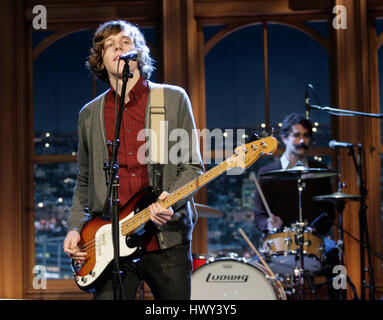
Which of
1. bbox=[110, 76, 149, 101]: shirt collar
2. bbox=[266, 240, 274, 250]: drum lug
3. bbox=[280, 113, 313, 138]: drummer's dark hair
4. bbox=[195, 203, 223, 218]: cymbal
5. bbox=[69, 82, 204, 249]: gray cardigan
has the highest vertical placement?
bbox=[280, 113, 313, 138]: drummer's dark hair

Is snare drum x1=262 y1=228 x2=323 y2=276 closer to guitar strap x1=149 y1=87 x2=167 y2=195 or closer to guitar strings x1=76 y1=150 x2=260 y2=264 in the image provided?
guitar strings x1=76 y1=150 x2=260 y2=264

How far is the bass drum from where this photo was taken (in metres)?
3.82

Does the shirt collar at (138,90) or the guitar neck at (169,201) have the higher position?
the shirt collar at (138,90)

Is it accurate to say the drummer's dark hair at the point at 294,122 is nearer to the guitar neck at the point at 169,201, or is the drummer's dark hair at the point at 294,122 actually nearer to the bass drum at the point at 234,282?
the bass drum at the point at 234,282

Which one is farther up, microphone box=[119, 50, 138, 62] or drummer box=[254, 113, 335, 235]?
microphone box=[119, 50, 138, 62]

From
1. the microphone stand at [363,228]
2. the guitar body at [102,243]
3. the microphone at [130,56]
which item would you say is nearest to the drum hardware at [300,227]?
the microphone stand at [363,228]

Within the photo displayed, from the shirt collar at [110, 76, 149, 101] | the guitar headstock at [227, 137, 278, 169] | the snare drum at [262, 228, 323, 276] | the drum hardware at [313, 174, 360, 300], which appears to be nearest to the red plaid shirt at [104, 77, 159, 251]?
the shirt collar at [110, 76, 149, 101]

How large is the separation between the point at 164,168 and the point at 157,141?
0.13m

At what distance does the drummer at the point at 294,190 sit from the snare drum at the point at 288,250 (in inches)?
13.2

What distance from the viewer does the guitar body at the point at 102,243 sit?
240 centimetres

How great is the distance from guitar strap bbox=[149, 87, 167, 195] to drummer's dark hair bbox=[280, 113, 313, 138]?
91.2 inches

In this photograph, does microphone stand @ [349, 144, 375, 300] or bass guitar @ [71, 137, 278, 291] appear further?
microphone stand @ [349, 144, 375, 300]

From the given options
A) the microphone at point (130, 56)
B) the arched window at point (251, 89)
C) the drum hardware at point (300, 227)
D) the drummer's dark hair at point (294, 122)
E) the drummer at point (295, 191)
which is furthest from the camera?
the arched window at point (251, 89)

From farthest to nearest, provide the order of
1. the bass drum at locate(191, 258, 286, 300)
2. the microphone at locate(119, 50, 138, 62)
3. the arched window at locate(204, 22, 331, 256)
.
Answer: the arched window at locate(204, 22, 331, 256), the bass drum at locate(191, 258, 286, 300), the microphone at locate(119, 50, 138, 62)
